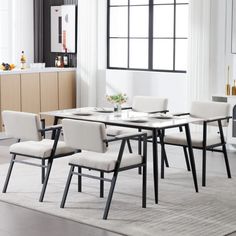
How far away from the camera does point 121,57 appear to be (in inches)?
405

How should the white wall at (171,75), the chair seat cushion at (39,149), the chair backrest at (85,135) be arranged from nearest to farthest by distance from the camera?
1. the chair backrest at (85,135)
2. the chair seat cushion at (39,149)
3. the white wall at (171,75)

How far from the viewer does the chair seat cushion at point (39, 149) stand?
5.84 meters

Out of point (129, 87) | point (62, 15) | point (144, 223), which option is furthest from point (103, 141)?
point (62, 15)

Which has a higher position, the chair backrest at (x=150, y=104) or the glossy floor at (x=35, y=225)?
the chair backrest at (x=150, y=104)

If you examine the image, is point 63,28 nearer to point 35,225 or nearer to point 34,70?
point 34,70

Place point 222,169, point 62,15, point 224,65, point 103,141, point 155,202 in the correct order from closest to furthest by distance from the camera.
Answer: point 103,141
point 155,202
point 222,169
point 224,65
point 62,15

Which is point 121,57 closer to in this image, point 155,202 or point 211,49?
point 211,49

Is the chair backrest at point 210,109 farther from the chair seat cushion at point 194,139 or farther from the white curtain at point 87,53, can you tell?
the white curtain at point 87,53

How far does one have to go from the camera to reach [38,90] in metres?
9.82

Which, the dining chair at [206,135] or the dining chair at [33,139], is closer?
the dining chair at [33,139]

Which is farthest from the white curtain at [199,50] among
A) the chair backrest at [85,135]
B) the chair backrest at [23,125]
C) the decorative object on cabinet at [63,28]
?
the chair backrest at [85,135]

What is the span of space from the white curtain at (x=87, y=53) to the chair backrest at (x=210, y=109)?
3342 millimetres

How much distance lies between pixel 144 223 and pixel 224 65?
403 cm

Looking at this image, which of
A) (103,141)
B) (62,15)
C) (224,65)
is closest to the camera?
(103,141)
